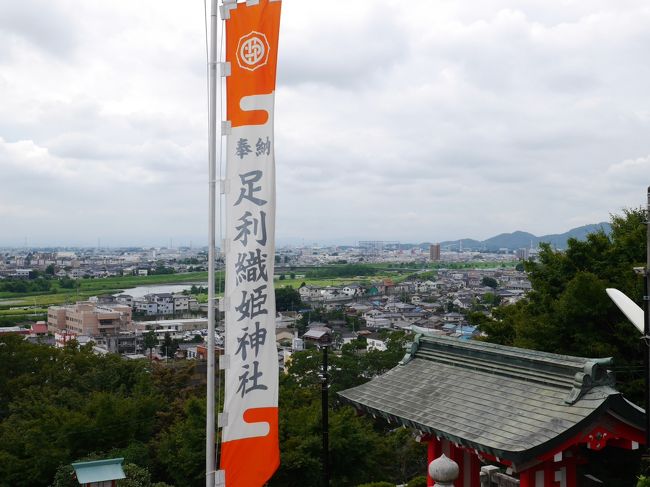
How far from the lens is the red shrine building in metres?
5.95

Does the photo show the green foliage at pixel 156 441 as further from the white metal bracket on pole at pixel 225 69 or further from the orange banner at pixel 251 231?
the white metal bracket on pole at pixel 225 69

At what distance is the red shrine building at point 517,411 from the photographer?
595 cm

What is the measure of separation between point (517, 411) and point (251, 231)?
134 inches

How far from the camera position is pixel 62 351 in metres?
24.3

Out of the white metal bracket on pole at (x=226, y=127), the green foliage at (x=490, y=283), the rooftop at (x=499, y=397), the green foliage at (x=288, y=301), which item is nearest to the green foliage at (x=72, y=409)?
the rooftop at (x=499, y=397)

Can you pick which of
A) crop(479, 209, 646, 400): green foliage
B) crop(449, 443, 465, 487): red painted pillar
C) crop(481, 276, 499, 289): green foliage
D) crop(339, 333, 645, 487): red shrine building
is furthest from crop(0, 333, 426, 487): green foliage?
crop(481, 276, 499, 289): green foliage

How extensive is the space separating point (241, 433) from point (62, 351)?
2117 cm

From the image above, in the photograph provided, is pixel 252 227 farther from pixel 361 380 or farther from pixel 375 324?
pixel 375 324

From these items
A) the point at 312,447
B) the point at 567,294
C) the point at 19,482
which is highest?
the point at 567,294

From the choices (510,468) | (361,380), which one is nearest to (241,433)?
(510,468)

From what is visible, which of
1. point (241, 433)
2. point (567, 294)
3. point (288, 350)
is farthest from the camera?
point (288, 350)

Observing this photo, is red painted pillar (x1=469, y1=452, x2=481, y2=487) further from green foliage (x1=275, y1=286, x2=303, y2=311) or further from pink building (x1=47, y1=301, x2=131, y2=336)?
green foliage (x1=275, y1=286, x2=303, y2=311)

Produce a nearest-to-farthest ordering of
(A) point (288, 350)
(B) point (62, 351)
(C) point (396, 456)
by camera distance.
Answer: (C) point (396, 456) < (B) point (62, 351) < (A) point (288, 350)

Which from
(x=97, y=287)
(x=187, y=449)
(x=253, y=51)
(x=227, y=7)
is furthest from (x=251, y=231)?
(x=97, y=287)
